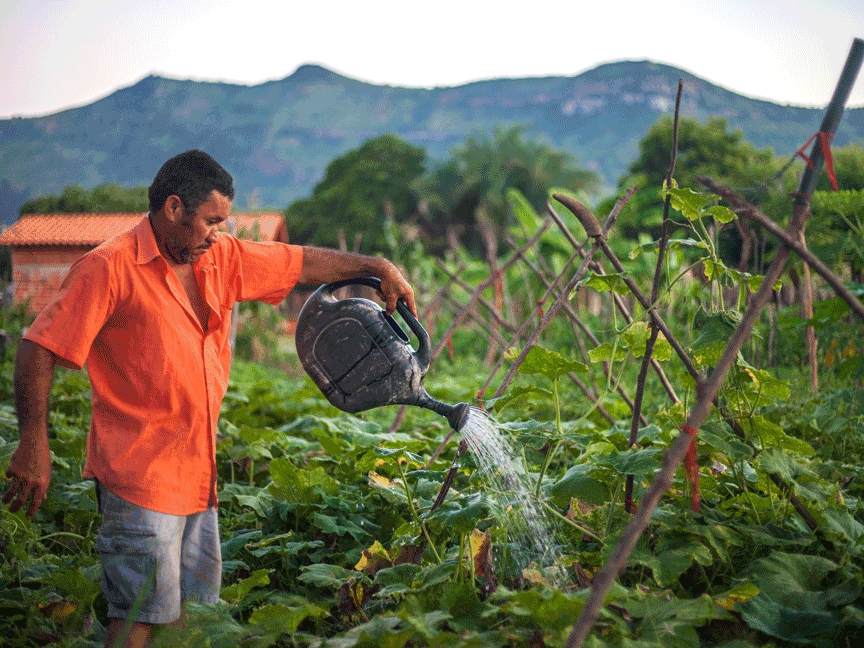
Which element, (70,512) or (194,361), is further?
(70,512)

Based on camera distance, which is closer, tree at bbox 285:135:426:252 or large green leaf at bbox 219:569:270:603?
large green leaf at bbox 219:569:270:603

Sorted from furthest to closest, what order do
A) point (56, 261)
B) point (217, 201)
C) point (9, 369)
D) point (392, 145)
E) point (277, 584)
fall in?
point (392, 145) < point (56, 261) < point (9, 369) < point (277, 584) < point (217, 201)

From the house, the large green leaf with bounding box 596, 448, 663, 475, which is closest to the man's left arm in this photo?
the large green leaf with bounding box 596, 448, 663, 475

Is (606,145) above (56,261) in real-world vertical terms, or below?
above

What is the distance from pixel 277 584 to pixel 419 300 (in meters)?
8.26

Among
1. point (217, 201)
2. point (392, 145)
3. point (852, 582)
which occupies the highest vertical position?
point (392, 145)

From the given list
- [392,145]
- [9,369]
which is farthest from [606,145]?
[9,369]

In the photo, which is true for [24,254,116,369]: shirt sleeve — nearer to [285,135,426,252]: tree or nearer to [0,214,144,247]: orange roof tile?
[0,214,144,247]: orange roof tile

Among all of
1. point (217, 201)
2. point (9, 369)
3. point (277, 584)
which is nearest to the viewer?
point (217, 201)

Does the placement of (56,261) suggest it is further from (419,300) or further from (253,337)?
(419,300)

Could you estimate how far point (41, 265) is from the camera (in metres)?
16.5

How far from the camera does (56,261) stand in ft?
53.0

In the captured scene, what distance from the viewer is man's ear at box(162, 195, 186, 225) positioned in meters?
1.99

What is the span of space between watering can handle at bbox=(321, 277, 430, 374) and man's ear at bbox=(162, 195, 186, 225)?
1.41ft
